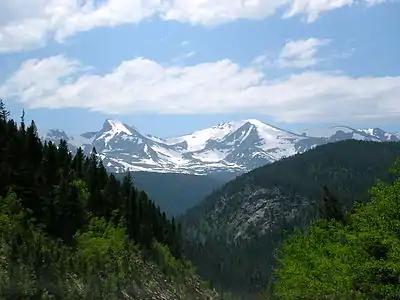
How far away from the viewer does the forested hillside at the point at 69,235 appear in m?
30.2

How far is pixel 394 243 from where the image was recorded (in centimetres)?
2980

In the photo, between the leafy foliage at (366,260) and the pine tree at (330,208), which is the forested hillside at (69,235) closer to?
the leafy foliage at (366,260)

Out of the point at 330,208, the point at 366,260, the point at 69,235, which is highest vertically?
the point at 366,260

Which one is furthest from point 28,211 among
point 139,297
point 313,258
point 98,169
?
point 98,169

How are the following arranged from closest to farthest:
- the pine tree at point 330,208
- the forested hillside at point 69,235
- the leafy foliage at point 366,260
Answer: the forested hillside at point 69,235 < the leafy foliage at point 366,260 < the pine tree at point 330,208

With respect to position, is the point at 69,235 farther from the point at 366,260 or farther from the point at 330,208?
the point at 366,260

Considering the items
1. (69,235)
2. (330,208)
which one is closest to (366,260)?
(330,208)

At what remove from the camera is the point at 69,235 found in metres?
53.9

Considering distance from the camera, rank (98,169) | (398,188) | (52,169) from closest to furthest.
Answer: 1. (398,188)
2. (52,169)
3. (98,169)

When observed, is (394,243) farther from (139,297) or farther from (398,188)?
(139,297)

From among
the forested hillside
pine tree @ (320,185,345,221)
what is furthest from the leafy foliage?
the forested hillside

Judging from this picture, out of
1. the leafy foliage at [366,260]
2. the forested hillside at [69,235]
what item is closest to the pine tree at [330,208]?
the leafy foliage at [366,260]

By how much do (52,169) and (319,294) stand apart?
3203 centimetres

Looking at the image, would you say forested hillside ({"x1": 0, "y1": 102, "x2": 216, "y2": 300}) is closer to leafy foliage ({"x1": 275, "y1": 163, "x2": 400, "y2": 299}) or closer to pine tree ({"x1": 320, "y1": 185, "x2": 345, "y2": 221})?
leafy foliage ({"x1": 275, "y1": 163, "x2": 400, "y2": 299})
